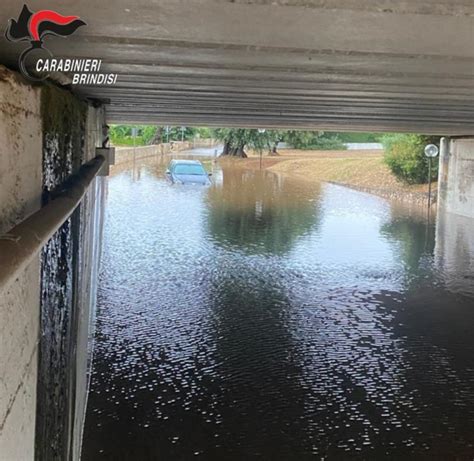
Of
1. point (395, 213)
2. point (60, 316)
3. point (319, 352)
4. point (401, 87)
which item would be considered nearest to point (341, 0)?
point (60, 316)

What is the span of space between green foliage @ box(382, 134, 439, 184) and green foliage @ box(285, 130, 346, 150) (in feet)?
65.9

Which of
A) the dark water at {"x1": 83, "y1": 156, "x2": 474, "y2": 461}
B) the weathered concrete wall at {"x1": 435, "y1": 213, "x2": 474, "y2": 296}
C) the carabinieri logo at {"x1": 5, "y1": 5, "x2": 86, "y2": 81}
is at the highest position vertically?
the carabinieri logo at {"x1": 5, "y1": 5, "x2": 86, "y2": 81}

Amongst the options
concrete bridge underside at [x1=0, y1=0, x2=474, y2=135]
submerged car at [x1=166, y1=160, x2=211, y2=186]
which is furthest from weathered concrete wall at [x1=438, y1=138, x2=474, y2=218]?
concrete bridge underside at [x1=0, y1=0, x2=474, y2=135]

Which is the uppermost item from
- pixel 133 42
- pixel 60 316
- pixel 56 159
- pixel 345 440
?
pixel 133 42

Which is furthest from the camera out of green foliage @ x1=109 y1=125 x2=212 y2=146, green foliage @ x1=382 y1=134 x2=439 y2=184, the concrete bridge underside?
green foliage @ x1=109 y1=125 x2=212 y2=146

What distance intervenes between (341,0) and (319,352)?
18.3 feet

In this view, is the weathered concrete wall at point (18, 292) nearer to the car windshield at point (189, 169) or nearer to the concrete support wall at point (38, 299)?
the concrete support wall at point (38, 299)

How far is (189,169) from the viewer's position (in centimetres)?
2988

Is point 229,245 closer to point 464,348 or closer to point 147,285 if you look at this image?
point 147,285

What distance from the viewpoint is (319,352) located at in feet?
25.3

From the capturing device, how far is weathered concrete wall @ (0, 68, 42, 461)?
2.33m

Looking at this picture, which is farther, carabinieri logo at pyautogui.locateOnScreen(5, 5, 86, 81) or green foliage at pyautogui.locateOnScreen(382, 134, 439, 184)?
green foliage at pyautogui.locateOnScreen(382, 134, 439, 184)

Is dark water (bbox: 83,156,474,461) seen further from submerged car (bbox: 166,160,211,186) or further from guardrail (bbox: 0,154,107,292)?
submerged car (bbox: 166,160,211,186)

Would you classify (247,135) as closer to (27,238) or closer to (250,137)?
(250,137)
